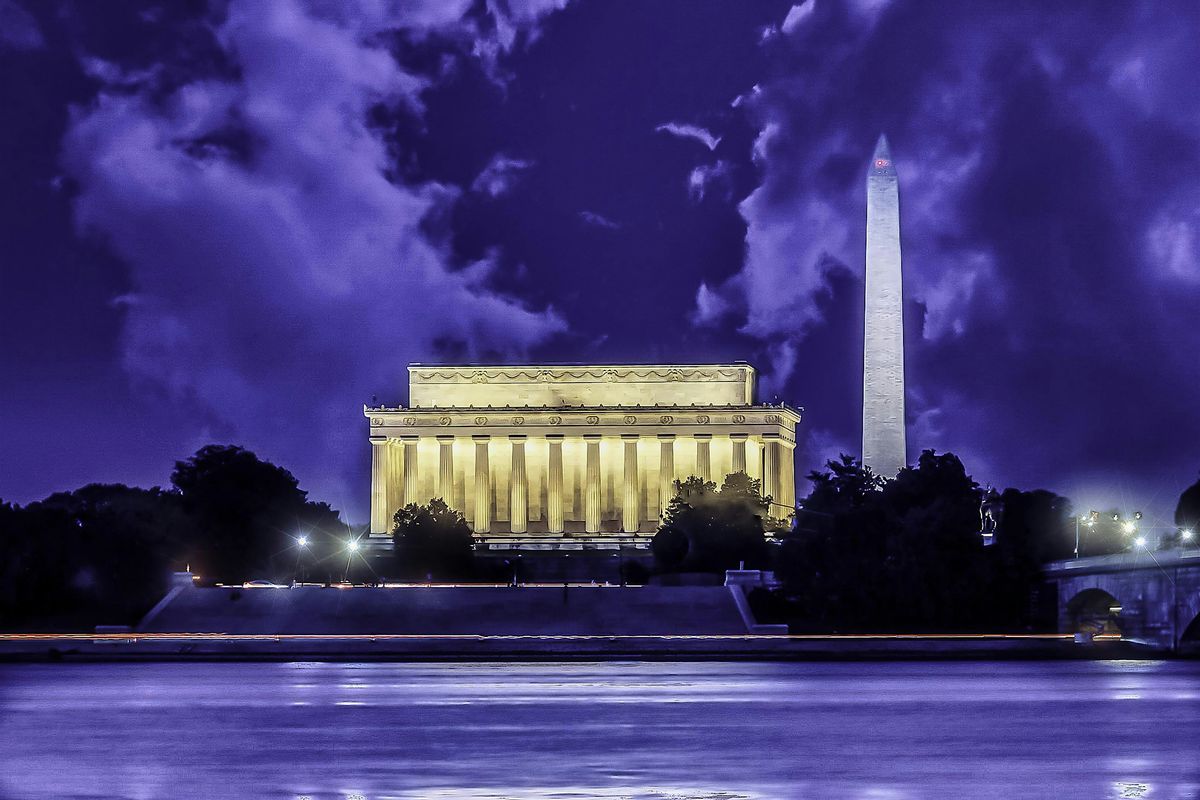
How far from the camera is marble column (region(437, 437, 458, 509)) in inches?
5561

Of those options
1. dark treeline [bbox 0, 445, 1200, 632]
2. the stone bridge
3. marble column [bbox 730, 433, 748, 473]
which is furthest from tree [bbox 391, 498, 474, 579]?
the stone bridge

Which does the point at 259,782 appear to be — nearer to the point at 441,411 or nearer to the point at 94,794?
the point at 94,794

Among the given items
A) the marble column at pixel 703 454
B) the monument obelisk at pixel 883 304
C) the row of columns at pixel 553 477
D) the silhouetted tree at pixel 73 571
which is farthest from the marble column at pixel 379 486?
the monument obelisk at pixel 883 304

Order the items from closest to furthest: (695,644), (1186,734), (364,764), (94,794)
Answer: (94,794) → (364,764) → (1186,734) → (695,644)

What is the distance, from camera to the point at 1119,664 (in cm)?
5847

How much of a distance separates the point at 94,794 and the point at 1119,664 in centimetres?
4287

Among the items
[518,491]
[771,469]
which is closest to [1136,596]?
[771,469]

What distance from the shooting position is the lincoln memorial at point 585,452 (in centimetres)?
14075

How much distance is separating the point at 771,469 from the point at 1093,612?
60.2m

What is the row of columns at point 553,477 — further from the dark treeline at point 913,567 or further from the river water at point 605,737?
the river water at point 605,737

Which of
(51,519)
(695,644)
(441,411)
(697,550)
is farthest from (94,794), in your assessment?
(441,411)

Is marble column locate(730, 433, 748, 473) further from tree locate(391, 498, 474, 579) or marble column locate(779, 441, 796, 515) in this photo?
tree locate(391, 498, 474, 579)

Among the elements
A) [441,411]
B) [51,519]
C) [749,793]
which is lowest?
[749,793]

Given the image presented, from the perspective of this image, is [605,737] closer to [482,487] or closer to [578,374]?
[482,487]
